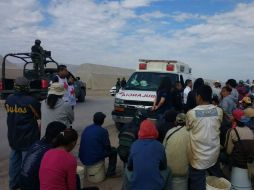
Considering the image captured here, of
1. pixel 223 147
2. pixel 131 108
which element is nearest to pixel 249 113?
pixel 223 147

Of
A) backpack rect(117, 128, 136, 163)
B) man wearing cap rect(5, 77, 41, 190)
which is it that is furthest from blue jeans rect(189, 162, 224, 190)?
man wearing cap rect(5, 77, 41, 190)

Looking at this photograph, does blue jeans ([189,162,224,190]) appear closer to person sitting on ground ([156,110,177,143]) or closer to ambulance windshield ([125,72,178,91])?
person sitting on ground ([156,110,177,143])

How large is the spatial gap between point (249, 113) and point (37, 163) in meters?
4.05

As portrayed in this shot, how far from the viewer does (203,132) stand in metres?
5.27

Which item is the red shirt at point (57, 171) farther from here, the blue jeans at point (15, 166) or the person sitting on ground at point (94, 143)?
the person sitting on ground at point (94, 143)

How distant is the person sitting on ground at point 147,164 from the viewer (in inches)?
181

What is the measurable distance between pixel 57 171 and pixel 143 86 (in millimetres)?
8092

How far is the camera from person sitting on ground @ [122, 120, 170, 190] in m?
4.59

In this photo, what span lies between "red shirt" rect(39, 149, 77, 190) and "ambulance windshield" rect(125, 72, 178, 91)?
25.6 ft

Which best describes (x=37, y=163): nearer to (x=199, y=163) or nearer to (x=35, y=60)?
(x=199, y=163)

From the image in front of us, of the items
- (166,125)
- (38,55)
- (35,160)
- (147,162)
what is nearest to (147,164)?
(147,162)

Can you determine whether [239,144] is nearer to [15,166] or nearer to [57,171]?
[57,171]

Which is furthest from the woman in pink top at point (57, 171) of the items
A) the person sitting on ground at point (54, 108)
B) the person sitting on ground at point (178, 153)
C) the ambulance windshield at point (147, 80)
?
the ambulance windshield at point (147, 80)

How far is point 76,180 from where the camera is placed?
14.1 feet
